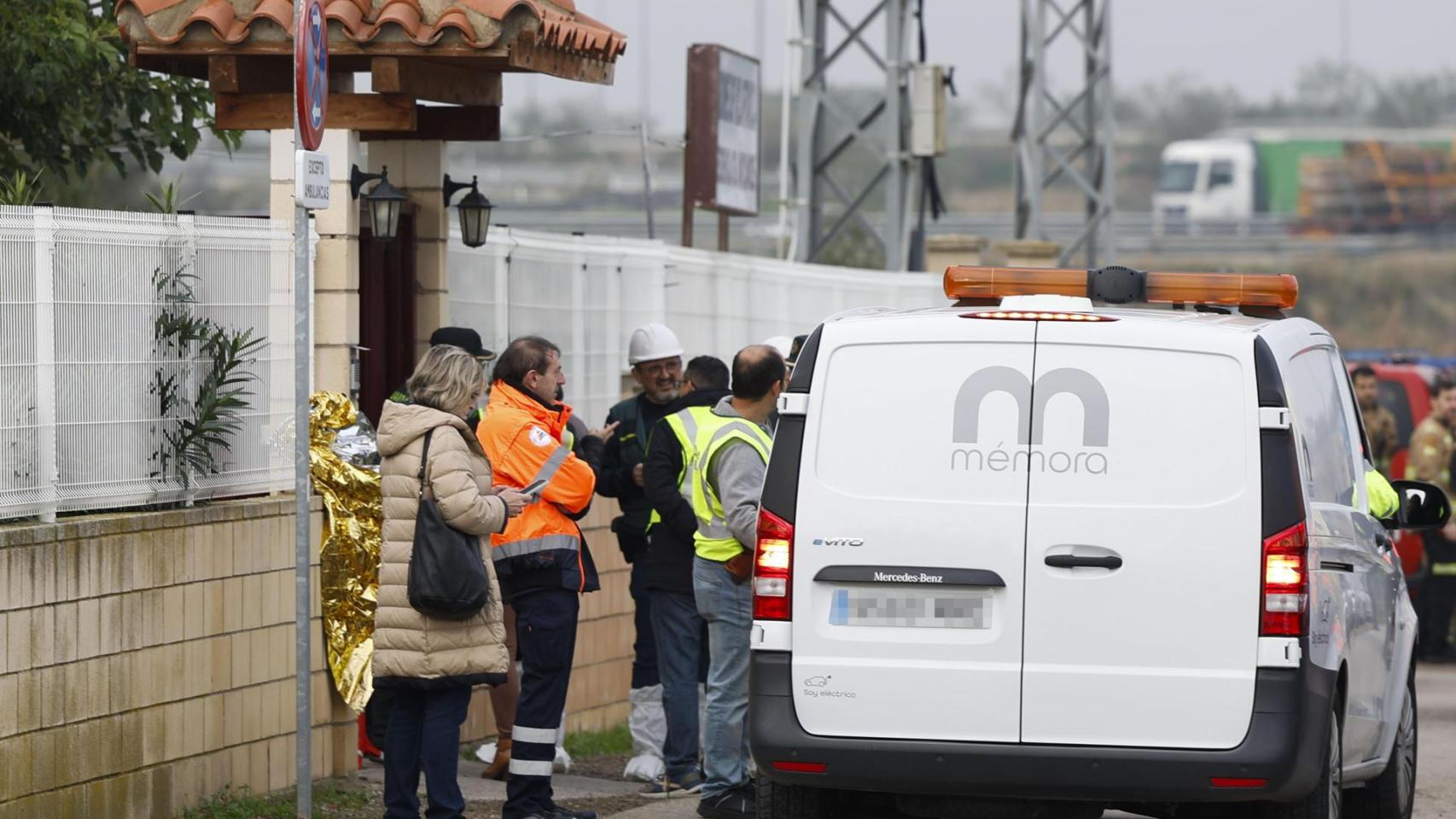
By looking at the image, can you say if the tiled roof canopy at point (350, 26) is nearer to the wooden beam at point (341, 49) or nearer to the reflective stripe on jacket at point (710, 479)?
the wooden beam at point (341, 49)

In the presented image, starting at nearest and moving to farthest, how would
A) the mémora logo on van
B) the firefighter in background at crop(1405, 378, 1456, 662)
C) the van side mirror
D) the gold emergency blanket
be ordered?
the mémora logo on van, the van side mirror, the gold emergency blanket, the firefighter in background at crop(1405, 378, 1456, 662)

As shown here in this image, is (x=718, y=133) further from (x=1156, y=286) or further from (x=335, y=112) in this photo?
(x=1156, y=286)

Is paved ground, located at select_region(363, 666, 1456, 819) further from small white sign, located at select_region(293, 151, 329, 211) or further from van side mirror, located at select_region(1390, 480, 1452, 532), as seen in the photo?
small white sign, located at select_region(293, 151, 329, 211)

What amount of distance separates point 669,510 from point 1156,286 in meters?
2.50

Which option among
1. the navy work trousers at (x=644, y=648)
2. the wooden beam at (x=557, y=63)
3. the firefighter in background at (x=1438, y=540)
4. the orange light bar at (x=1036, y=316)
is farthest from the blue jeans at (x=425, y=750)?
the firefighter in background at (x=1438, y=540)

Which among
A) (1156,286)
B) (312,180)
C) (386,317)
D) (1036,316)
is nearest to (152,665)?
(312,180)

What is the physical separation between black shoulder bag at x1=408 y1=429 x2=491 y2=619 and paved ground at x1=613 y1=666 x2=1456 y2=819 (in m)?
2.04

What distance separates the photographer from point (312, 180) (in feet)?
24.8

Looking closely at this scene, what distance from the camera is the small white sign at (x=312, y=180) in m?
7.48

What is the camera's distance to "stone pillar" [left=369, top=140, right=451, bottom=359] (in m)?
10.9

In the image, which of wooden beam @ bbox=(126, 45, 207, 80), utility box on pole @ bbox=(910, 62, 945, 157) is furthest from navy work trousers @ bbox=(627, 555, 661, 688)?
utility box on pole @ bbox=(910, 62, 945, 157)

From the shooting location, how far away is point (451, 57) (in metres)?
9.70

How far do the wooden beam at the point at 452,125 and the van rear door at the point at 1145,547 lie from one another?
15.4 feet

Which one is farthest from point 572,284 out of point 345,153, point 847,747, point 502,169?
point 502,169
